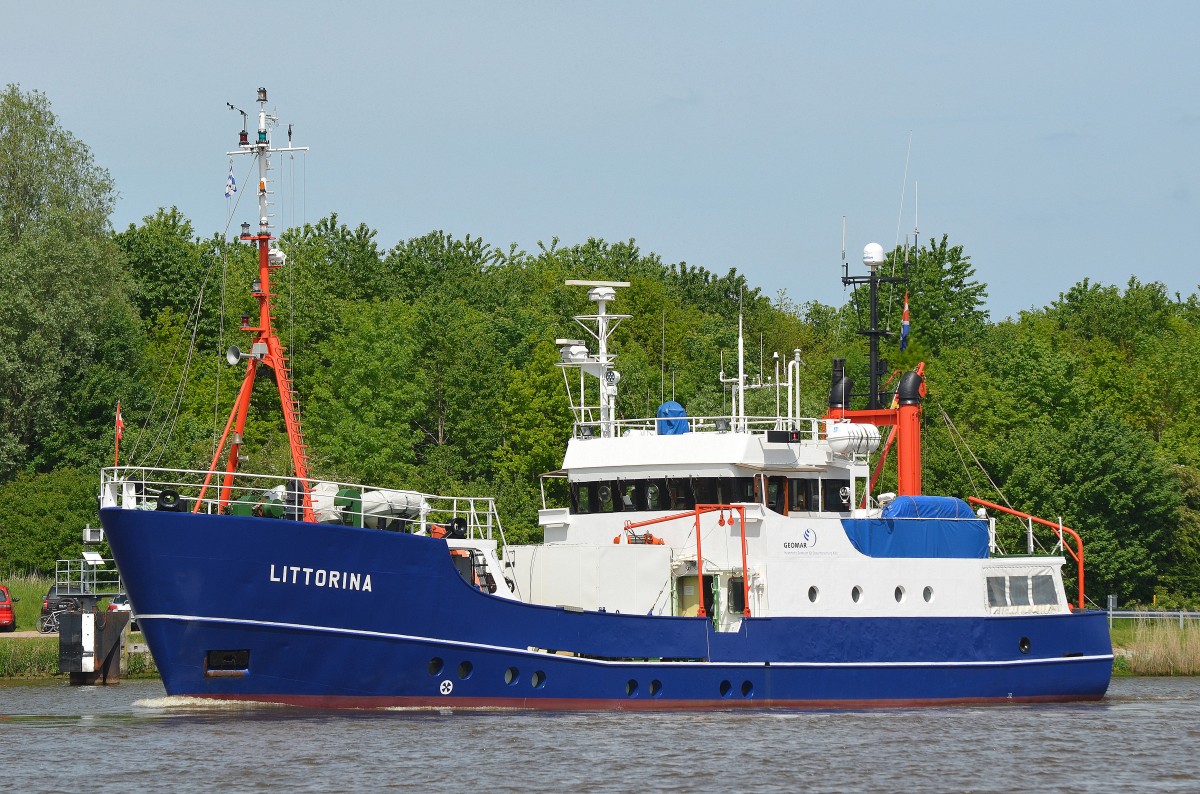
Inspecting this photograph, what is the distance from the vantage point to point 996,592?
36812 mm

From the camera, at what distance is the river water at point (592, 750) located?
82.1ft

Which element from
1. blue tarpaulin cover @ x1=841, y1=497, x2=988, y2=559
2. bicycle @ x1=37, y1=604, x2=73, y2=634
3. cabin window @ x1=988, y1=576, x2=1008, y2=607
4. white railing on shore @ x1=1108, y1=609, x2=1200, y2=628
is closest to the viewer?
blue tarpaulin cover @ x1=841, y1=497, x2=988, y2=559

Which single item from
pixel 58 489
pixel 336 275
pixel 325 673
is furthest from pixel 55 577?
pixel 336 275

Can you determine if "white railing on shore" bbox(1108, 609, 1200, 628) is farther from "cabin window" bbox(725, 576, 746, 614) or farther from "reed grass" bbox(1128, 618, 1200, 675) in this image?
"cabin window" bbox(725, 576, 746, 614)

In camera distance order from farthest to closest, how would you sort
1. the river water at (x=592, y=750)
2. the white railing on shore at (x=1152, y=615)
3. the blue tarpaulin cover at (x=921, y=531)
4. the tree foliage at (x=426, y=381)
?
the tree foliage at (x=426, y=381) → the white railing on shore at (x=1152, y=615) → the blue tarpaulin cover at (x=921, y=531) → the river water at (x=592, y=750)

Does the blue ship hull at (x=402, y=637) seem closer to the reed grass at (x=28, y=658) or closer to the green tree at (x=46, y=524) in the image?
the reed grass at (x=28, y=658)

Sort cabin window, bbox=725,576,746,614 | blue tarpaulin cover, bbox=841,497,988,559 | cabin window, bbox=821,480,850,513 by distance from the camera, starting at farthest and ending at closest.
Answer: cabin window, bbox=821,480,850,513
blue tarpaulin cover, bbox=841,497,988,559
cabin window, bbox=725,576,746,614

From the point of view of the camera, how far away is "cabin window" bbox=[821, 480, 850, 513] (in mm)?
36062

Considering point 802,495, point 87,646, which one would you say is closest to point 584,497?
point 802,495

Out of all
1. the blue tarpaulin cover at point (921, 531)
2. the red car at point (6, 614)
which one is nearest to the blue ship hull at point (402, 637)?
the blue tarpaulin cover at point (921, 531)

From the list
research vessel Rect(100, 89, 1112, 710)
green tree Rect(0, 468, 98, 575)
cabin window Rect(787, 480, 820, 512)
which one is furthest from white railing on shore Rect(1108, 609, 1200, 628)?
green tree Rect(0, 468, 98, 575)

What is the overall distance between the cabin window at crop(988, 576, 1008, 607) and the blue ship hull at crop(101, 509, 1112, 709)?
3.52 meters

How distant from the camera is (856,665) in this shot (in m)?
34.3

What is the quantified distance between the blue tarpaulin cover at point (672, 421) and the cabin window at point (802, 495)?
91.5 inches
